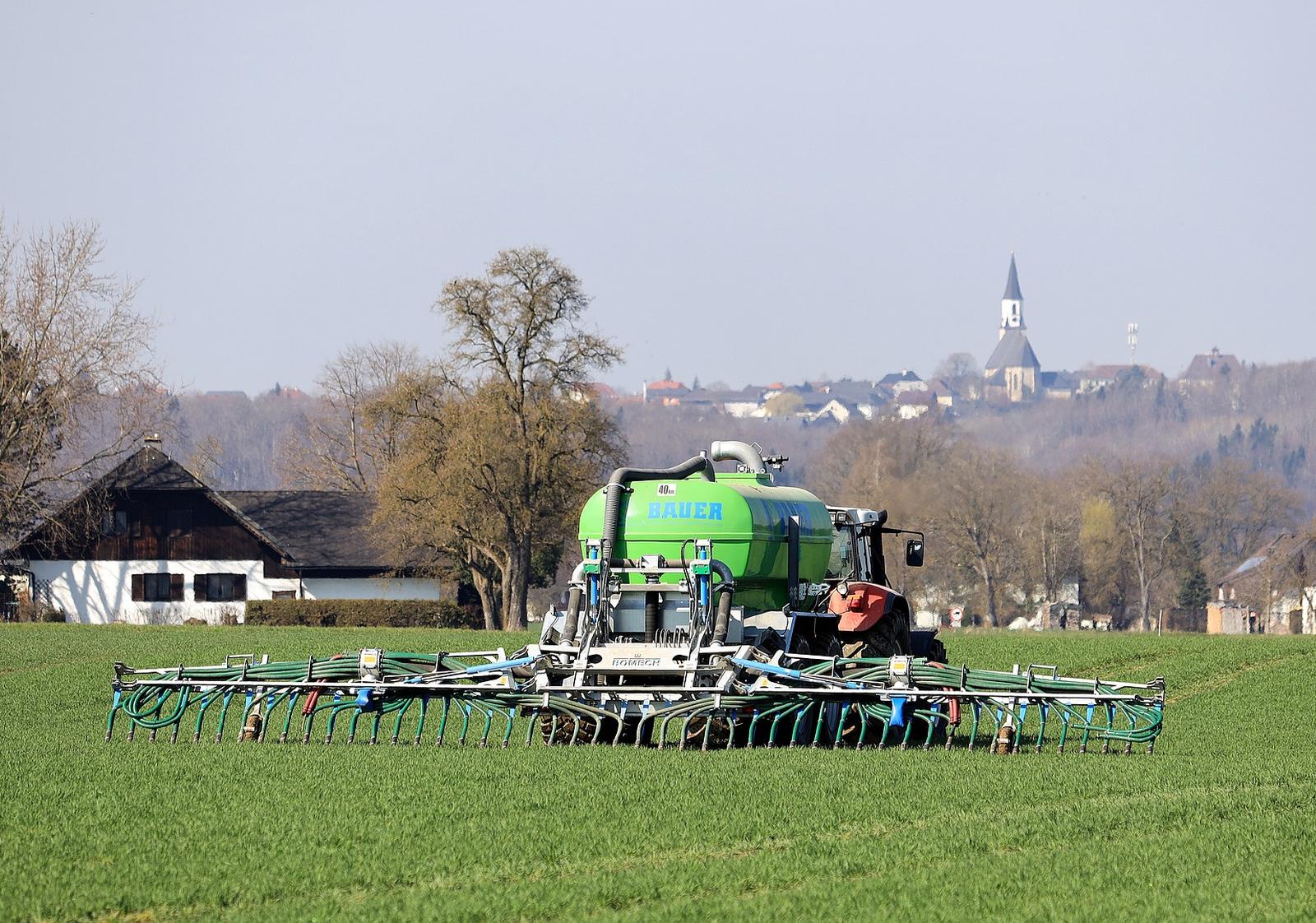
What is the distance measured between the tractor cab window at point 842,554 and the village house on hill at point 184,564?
160 feet

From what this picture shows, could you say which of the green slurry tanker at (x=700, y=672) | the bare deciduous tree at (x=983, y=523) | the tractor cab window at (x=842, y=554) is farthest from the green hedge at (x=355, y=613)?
the tractor cab window at (x=842, y=554)

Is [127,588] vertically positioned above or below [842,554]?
below

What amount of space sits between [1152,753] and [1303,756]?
1.82 meters

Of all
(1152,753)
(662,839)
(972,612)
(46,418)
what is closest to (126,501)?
(46,418)

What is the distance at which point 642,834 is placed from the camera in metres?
12.5

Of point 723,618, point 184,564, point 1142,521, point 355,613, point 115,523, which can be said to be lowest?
point 355,613

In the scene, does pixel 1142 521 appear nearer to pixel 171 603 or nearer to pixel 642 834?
pixel 171 603

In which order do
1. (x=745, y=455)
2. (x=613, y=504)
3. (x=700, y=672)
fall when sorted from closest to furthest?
1. (x=700, y=672)
2. (x=613, y=504)
3. (x=745, y=455)

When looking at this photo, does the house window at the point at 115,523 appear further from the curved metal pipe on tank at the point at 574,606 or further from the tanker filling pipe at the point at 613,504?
the curved metal pipe on tank at the point at 574,606

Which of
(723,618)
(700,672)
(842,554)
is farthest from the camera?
(842,554)

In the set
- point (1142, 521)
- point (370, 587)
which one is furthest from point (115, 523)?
point (1142, 521)

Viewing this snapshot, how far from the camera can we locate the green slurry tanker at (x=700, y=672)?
18.7 metres

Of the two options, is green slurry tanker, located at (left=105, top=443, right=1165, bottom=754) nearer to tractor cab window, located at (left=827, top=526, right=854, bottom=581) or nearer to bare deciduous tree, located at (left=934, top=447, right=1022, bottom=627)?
tractor cab window, located at (left=827, top=526, right=854, bottom=581)

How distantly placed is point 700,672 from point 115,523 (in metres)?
56.9
